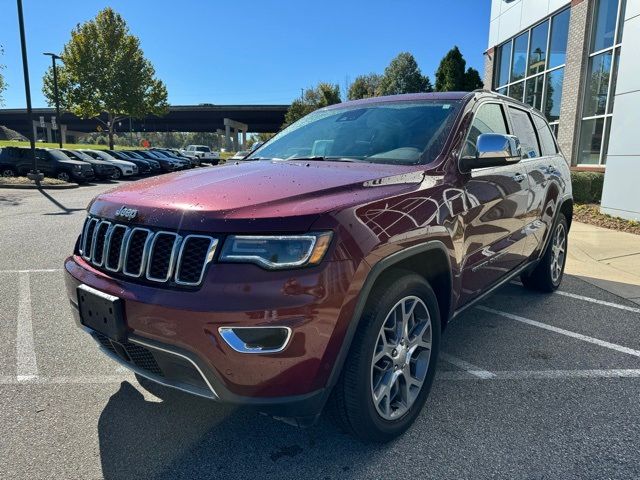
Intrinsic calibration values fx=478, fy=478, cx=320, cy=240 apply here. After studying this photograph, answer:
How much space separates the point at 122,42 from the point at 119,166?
16.4 m

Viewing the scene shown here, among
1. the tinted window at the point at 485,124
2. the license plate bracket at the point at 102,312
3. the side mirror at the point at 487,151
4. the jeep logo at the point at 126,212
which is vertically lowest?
the license plate bracket at the point at 102,312

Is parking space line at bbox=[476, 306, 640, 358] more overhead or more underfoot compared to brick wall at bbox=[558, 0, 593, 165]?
more underfoot

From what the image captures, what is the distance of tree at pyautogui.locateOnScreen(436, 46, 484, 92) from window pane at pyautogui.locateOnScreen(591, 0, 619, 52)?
1203cm

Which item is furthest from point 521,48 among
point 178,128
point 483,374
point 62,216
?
point 178,128

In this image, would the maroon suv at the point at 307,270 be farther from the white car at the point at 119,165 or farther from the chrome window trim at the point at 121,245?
the white car at the point at 119,165

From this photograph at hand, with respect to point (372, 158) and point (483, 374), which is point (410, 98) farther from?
point (483, 374)

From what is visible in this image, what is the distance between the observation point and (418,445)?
2.49 metres

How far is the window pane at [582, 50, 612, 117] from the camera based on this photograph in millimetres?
12211

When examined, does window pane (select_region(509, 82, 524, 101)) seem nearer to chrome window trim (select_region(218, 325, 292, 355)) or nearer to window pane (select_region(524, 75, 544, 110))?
window pane (select_region(524, 75, 544, 110))

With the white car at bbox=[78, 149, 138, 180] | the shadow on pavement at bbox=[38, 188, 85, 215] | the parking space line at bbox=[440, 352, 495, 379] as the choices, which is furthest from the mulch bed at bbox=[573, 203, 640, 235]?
the white car at bbox=[78, 149, 138, 180]

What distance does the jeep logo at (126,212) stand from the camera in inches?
89.4

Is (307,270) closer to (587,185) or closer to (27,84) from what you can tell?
(587,185)

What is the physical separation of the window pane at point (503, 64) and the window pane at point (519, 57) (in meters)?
0.45

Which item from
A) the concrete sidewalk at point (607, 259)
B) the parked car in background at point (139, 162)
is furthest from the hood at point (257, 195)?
the parked car in background at point (139, 162)
